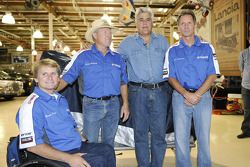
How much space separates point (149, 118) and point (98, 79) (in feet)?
2.41

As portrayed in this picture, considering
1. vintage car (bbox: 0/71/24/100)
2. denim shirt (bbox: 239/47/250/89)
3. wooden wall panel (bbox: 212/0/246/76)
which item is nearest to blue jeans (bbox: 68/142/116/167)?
denim shirt (bbox: 239/47/250/89)

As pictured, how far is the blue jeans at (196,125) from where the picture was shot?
2.98 meters

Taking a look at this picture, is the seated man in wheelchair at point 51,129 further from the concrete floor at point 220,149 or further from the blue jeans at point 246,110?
the blue jeans at point 246,110

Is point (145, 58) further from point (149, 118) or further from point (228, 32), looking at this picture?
point (228, 32)

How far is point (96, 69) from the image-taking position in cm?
290

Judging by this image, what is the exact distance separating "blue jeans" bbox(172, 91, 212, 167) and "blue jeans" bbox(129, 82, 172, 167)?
0.65 ft

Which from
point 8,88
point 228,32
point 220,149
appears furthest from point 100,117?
point 8,88

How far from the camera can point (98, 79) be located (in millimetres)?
2902

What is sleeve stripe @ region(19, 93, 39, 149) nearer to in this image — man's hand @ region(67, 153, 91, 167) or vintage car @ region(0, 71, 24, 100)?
man's hand @ region(67, 153, 91, 167)

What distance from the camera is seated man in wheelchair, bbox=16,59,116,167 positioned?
6.64 feet

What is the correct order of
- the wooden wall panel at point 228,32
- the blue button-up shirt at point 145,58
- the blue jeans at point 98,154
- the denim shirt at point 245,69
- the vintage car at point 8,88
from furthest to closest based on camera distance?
the vintage car at point 8,88 → the wooden wall panel at point 228,32 → the denim shirt at point 245,69 → the blue button-up shirt at point 145,58 → the blue jeans at point 98,154

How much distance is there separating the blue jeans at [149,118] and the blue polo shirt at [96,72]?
32 centimetres

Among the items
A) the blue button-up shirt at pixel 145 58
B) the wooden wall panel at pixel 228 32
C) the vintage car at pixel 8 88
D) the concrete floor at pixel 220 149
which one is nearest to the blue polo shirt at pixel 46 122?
the blue button-up shirt at pixel 145 58

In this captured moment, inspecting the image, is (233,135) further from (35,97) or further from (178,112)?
(35,97)
